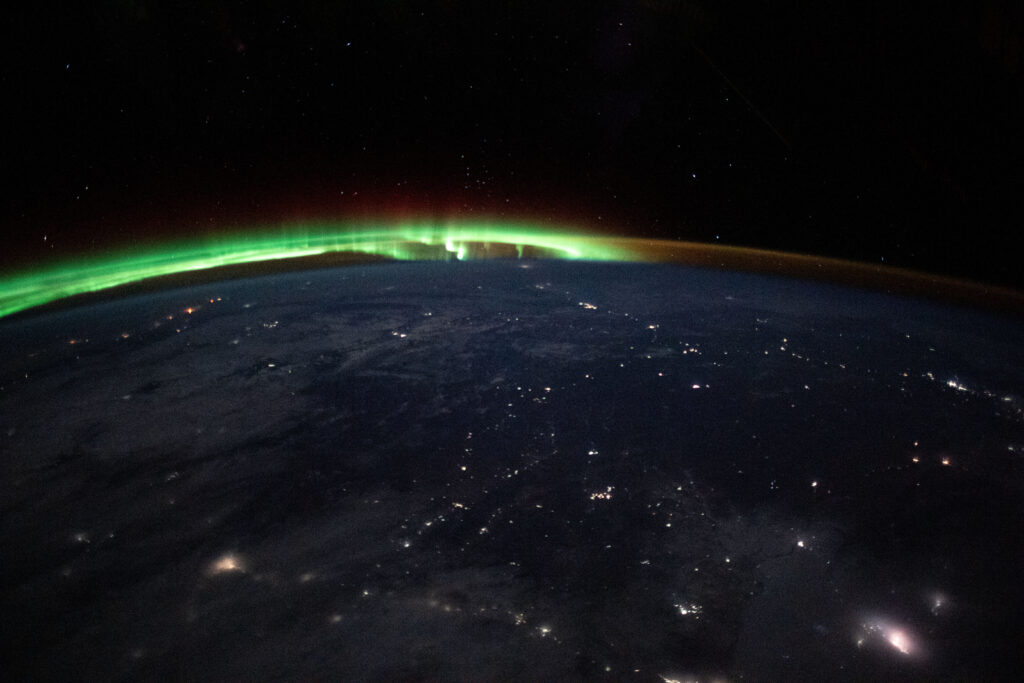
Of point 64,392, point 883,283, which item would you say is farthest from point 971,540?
point 883,283

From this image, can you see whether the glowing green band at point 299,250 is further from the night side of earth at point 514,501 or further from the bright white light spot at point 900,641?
the bright white light spot at point 900,641

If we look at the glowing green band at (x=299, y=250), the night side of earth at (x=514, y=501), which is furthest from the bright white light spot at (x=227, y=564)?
the glowing green band at (x=299, y=250)

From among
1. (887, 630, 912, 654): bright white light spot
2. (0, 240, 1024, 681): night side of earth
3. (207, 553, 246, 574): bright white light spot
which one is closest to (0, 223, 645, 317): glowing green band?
(0, 240, 1024, 681): night side of earth

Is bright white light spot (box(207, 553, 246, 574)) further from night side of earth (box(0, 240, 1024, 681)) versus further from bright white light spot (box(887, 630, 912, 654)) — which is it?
bright white light spot (box(887, 630, 912, 654))

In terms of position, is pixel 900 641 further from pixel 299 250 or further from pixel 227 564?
pixel 299 250

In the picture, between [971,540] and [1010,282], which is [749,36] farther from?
[971,540]
